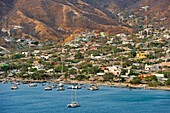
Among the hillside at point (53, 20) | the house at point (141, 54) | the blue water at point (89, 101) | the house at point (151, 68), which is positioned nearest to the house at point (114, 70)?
the house at point (151, 68)

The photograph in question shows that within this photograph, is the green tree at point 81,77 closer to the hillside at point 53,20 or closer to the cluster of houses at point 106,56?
the cluster of houses at point 106,56

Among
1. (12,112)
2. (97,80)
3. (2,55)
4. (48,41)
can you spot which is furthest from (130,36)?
(12,112)

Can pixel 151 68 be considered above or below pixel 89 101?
above

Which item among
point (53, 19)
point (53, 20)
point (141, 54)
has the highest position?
point (53, 19)

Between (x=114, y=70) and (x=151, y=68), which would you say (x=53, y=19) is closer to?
(x=114, y=70)

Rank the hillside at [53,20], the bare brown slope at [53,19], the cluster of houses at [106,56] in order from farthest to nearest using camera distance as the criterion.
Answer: the bare brown slope at [53,19] → the hillside at [53,20] → the cluster of houses at [106,56]

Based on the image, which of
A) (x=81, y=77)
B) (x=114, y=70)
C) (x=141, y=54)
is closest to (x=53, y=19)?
(x=141, y=54)

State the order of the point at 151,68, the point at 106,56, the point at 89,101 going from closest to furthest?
the point at 89,101 < the point at 151,68 < the point at 106,56

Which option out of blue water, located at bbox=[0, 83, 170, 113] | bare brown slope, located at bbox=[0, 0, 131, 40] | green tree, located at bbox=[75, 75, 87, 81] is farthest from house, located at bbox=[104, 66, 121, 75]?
bare brown slope, located at bbox=[0, 0, 131, 40]

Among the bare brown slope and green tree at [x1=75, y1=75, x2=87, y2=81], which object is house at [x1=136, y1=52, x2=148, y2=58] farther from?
the bare brown slope
